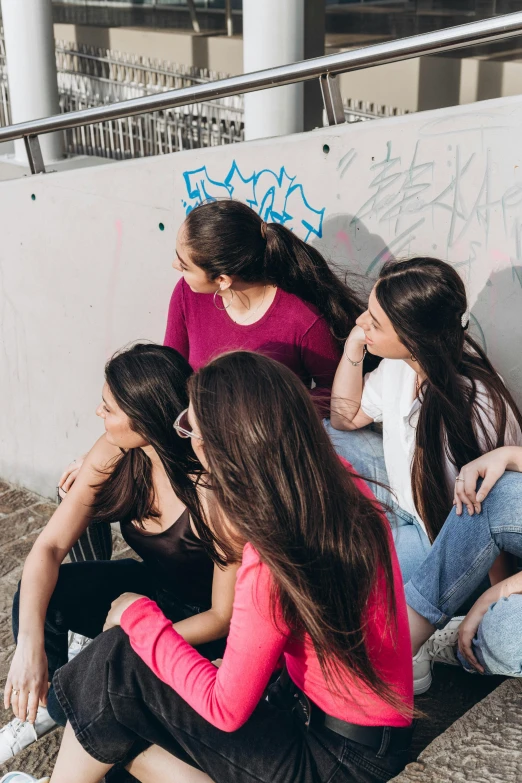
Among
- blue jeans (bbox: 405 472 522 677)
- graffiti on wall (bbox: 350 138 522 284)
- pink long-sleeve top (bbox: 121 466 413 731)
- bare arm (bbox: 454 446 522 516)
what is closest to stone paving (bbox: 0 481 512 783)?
blue jeans (bbox: 405 472 522 677)

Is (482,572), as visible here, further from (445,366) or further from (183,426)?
(183,426)

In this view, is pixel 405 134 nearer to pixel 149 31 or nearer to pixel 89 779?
pixel 89 779

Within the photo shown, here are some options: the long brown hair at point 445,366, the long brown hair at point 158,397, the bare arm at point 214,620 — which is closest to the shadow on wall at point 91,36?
the long brown hair at point 445,366

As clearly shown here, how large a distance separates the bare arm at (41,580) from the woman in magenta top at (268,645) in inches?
9.6

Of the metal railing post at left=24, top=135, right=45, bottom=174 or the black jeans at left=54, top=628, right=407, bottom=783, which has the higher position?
the metal railing post at left=24, top=135, right=45, bottom=174

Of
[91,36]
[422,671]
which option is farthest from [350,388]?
[91,36]

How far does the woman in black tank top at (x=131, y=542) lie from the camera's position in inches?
91.7

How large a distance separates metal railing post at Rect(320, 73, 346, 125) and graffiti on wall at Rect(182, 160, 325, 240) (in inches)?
10.2

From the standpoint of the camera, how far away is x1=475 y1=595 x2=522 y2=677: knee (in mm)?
2262

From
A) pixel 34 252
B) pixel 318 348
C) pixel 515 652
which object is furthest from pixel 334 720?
pixel 34 252

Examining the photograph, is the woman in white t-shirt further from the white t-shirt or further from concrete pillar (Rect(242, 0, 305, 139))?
concrete pillar (Rect(242, 0, 305, 139))

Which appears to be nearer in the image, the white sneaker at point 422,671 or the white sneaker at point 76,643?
the white sneaker at point 422,671

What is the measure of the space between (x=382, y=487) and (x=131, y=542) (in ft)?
2.66

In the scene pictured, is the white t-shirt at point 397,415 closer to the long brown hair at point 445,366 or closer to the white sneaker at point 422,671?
the long brown hair at point 445,366
